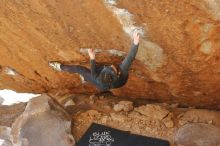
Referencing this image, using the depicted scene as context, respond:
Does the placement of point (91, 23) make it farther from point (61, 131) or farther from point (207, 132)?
point (207, 132)

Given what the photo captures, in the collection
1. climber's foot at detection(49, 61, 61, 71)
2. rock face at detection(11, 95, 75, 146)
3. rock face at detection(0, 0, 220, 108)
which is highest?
rock face at detection(0, 0, 220, 108)

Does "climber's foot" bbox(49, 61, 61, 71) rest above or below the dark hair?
above

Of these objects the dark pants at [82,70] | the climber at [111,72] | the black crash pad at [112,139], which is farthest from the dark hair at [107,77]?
the black crash pad at [112,139]

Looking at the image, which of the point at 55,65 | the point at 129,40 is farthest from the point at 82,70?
Result: the point at 129,40

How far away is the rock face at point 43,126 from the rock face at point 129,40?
654 mm

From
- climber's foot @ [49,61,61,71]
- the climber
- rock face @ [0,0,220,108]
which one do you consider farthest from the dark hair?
climber's foot @ [49,61,61,71]

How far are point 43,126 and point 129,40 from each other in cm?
189

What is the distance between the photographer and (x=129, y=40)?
468 centimetres

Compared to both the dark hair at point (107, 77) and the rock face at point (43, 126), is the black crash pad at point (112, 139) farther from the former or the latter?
the dark hair at point (107, 77)

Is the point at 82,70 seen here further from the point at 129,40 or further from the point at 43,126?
the point at 43,126

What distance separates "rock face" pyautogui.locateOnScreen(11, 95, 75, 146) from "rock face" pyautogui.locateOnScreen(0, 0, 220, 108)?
65 centimetres

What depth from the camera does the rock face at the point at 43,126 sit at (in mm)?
5316

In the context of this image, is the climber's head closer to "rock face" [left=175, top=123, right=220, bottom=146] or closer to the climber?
the climber

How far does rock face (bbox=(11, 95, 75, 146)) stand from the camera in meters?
5.32
